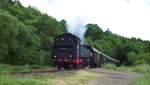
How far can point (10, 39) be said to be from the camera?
177 feet

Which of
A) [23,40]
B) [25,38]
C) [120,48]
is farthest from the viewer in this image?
[120,48]

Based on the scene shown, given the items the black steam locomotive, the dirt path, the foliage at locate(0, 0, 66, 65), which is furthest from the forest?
the dirt path

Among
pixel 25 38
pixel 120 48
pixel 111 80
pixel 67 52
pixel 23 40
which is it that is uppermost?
pixel 120 48

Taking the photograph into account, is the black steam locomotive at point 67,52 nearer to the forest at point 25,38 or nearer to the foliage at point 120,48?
the forest at point 25,38

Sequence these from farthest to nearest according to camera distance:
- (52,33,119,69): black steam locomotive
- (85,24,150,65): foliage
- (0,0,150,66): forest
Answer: (85,24,150,65): foliage < (0,0,150,66): forest < (52,33,119,69): black steam locomotive

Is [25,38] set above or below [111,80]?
above

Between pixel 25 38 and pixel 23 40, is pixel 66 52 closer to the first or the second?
pixel 23 40

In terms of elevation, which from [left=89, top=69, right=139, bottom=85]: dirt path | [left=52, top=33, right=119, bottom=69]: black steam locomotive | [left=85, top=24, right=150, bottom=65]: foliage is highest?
[left=85, top=24, right=150, bottom=65]: foliage

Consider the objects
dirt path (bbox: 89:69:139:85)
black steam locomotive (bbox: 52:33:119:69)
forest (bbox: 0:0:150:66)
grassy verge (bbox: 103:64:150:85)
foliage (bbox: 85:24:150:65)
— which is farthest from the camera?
foliage (bbox: 85:24:150:65)

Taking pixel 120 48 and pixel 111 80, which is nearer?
pixel 111 80

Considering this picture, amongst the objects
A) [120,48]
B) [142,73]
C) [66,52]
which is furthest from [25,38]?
[120,48]

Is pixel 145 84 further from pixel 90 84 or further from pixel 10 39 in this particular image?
pixel 10 39

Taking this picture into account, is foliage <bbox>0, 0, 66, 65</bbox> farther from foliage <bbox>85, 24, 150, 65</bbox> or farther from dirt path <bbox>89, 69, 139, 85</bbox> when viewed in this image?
dirt path <bbox>89, 69, 139, 85</bbox>

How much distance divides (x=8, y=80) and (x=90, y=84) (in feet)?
22.9
